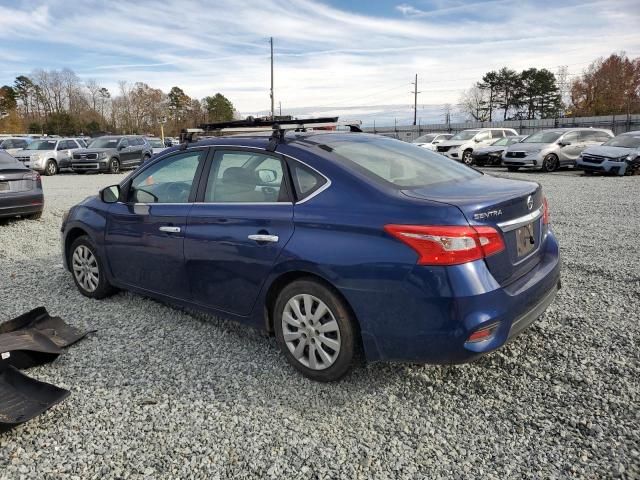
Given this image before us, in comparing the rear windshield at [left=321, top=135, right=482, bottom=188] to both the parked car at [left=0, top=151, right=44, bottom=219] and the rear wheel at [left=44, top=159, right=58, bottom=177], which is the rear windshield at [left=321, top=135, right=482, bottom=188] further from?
the rear wheel at [left=44, top=159, right=58, bottom=177]

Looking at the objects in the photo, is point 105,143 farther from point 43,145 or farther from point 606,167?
point 606,167

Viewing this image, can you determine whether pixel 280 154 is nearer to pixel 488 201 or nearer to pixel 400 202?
pixel 400 202

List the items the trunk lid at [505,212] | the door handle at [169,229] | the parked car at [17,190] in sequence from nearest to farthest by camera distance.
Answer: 1. the trunk lid at [505,212]
2. the door handle at [169,229]
3. the parked car at [17,190]

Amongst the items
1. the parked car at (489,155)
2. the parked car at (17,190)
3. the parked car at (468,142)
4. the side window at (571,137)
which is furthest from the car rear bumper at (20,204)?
the side window at (571,137)

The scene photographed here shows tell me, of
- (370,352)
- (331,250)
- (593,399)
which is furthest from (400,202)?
(593,399)

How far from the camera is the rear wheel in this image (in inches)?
878

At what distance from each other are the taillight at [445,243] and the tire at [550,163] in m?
17.4

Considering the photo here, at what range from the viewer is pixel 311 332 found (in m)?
3.23

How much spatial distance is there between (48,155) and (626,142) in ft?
75.5

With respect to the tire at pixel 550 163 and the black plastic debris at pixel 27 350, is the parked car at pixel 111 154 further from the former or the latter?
the black plastic debris at pixel 27 350

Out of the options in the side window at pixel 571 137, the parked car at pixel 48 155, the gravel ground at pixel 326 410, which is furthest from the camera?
the parked car at pixel 48 155

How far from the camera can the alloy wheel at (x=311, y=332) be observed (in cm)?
315

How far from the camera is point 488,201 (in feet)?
9.66

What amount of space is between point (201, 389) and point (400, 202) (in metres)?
1.74
